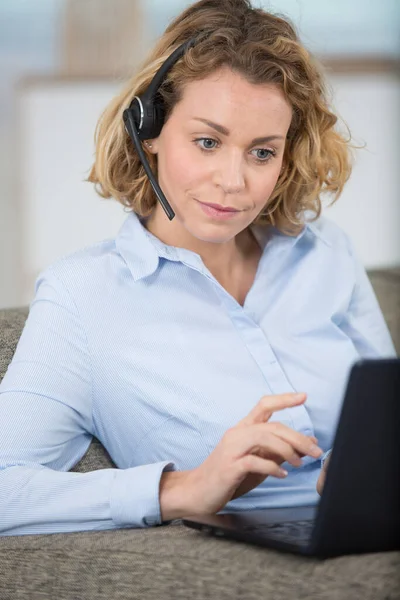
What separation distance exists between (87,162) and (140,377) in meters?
1.40

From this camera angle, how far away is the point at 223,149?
4.14 ft

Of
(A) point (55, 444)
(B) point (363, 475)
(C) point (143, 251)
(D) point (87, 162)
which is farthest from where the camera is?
(D) point (87, 162)

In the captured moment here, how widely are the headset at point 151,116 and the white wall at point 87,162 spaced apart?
1.21 metres

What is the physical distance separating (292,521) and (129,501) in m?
0.18

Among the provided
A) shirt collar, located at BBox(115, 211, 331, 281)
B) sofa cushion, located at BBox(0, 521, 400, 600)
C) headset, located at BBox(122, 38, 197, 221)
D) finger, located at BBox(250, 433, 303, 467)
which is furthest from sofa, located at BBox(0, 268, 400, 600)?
headset, located at BBox(122, 38, 197, 221)

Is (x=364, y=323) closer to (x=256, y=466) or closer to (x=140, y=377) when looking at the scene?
(x=140, y=377)

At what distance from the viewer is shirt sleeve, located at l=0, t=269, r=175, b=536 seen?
1.12 metres

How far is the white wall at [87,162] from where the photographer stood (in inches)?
99.7

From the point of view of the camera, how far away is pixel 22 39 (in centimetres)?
391

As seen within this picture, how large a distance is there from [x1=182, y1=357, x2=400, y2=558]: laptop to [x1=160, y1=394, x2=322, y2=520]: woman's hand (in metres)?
0.12

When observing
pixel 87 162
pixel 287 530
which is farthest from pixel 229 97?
pixel 87 162

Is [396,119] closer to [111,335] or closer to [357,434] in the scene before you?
[111,335]

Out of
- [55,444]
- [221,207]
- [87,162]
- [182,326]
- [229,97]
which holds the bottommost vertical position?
[87,162]

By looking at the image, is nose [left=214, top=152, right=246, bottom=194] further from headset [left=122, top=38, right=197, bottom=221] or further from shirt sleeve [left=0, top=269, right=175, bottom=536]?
shirt sleeve [left=0, top=269, right=175, bottom=536]
